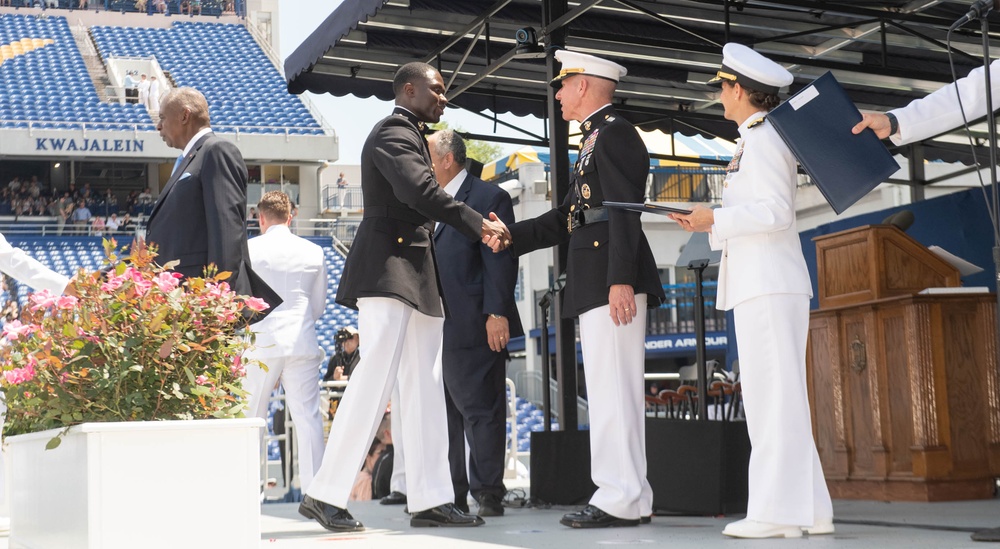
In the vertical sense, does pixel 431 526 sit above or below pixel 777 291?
below

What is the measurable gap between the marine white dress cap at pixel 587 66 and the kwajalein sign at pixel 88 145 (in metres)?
28.0

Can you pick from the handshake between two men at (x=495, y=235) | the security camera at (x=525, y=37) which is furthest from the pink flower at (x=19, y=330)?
the security camera at (x=525, y=37)

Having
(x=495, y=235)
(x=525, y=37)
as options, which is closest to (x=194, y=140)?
(x=495, y=235)

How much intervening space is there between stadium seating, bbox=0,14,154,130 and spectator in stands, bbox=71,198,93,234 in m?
2.20

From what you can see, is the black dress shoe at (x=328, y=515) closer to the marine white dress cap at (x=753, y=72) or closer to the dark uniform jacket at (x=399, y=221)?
the dark uniform jacket at (x=399, y=221)

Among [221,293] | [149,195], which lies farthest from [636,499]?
[149,195]

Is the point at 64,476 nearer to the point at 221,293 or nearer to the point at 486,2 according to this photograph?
the point at 221,293

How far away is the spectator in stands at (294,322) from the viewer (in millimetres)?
6152

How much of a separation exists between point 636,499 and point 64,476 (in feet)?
7.12

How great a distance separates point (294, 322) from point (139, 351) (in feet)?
9.75

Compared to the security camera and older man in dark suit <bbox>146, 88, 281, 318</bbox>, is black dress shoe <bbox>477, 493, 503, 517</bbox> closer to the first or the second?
older man in dark suit <bbox>146, 88, 281, 318</bbox>

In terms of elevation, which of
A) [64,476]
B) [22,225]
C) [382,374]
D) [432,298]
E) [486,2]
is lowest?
[64,476]

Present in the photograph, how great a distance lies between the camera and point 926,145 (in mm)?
12758

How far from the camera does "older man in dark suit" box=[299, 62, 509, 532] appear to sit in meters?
4.40
